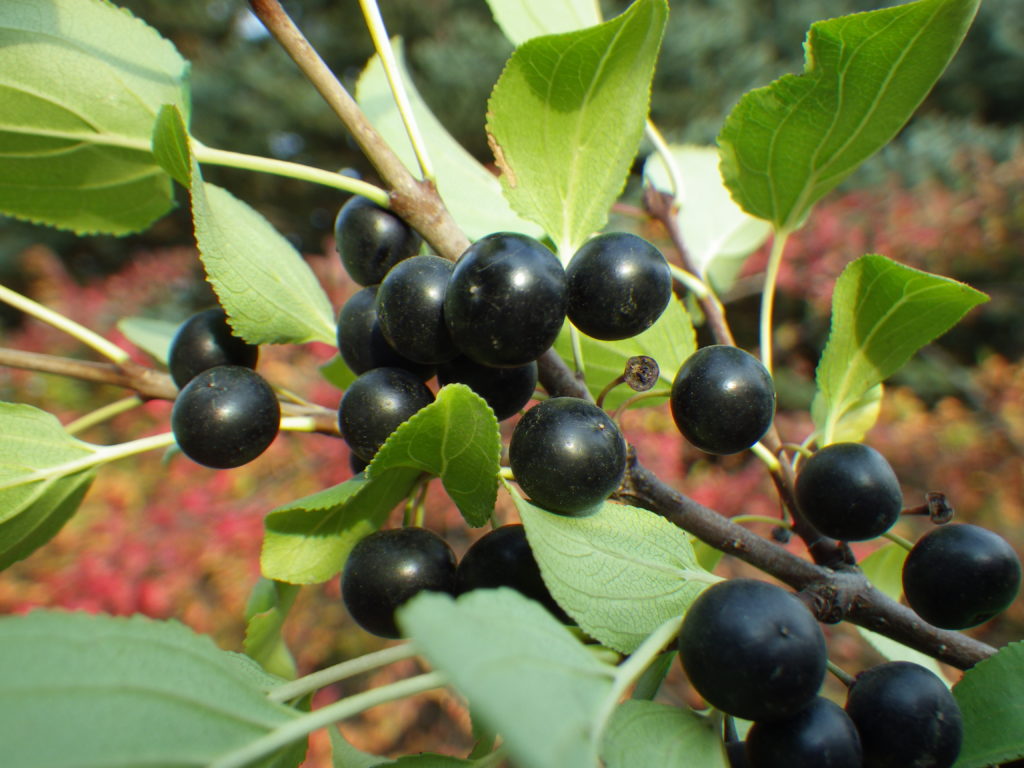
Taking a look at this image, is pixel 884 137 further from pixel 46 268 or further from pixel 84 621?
pixel 46 268

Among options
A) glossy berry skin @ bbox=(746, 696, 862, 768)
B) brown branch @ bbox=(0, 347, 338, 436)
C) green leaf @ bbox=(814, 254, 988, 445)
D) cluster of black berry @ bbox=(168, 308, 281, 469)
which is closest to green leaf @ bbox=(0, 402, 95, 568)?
→ brown branch @ bbox=(0, 347, 338, 436)

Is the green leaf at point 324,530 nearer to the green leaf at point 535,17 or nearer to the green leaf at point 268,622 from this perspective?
the green leaf at point 268,622

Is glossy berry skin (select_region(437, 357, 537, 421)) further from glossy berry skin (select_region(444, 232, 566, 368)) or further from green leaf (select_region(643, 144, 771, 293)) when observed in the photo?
green leaf (select_region(643, 144, 771, 293))

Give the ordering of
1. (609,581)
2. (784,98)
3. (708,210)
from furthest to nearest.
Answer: (708,210)
(784,98)
(609,581)

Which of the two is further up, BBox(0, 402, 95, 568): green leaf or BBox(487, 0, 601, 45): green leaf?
BBox(487, 0, 601, 45): green leaf

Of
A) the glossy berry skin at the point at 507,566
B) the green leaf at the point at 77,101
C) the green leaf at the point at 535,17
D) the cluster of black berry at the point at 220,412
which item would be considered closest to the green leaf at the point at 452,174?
the green leaf at the point at 535,17

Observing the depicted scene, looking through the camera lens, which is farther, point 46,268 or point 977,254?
point 46,268

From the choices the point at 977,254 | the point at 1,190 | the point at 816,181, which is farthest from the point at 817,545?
the point at 977,254
